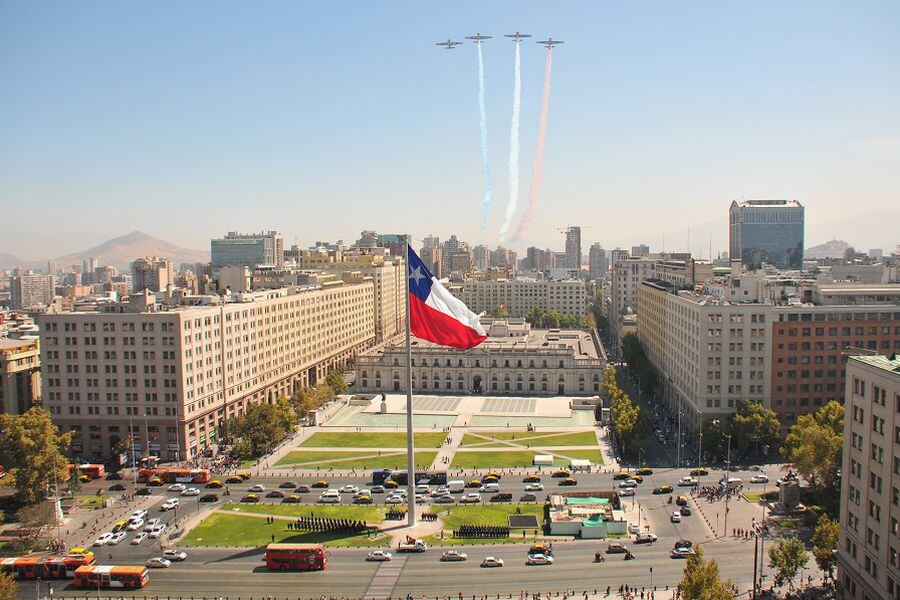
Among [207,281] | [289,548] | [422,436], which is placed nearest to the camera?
[289,548]

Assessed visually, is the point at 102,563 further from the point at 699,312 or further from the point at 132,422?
the point at 699,312

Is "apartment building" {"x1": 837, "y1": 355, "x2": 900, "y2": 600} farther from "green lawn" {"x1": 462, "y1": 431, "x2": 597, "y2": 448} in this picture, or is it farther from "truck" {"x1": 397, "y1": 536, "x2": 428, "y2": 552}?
"green lawn" {"x1": 462, "y1": 431, "x2": 597, "y2": 448}

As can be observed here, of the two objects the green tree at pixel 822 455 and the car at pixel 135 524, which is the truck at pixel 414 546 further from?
the green tree at pixel 822 455

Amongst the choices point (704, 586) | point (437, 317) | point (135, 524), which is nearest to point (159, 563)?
point (135, 524)

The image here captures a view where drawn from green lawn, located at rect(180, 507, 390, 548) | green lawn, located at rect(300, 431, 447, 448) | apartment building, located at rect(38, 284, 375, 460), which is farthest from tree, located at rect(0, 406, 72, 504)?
green lawn, located at rect(300, 431, 447, 448)

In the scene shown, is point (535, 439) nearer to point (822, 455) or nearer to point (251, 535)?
point (822, 455)

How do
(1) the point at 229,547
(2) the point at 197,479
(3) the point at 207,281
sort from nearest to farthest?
1. (1) the point at 229,547
2. (2) the point at 197,479
3. (3) the point at 207,281

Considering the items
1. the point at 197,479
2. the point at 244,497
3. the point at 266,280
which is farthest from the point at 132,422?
the point at 266,280
